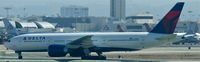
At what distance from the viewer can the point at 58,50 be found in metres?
65.9

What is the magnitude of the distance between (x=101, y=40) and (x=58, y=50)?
5.41 m

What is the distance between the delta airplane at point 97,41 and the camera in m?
65.9

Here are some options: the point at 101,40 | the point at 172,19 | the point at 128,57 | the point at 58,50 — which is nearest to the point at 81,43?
the point at 58,50

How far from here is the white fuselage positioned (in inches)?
2648

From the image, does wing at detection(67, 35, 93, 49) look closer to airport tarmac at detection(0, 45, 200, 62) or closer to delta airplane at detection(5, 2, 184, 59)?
delta airplane at detection(5, 2, 184, 59)

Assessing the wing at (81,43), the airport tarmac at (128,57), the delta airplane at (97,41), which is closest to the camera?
the airport tarmac at (128,57)

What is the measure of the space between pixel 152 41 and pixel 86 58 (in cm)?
716

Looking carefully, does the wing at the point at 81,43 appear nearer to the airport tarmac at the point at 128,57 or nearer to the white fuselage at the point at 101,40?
the airport tarmac at the point at 128,57

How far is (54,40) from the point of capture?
69.4m

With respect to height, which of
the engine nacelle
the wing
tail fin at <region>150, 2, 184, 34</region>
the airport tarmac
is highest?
tail fin at <region>150, 2, 184, 34</region>

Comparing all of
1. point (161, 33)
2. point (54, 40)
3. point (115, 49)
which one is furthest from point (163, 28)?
point (54, 40)

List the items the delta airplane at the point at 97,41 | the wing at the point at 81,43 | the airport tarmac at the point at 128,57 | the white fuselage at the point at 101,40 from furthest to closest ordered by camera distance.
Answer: the white fuselage at the point at 101,40
the wing at the point at 81,43
the delta airplane at the point at 97,41
the airport tarmac at the point at 128,57

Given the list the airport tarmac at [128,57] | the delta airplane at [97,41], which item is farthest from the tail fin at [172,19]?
the airport tarmac at [128,57]

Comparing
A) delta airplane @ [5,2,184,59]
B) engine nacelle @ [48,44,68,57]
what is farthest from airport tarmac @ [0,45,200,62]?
delta airplane @ [5,2,184,59]
